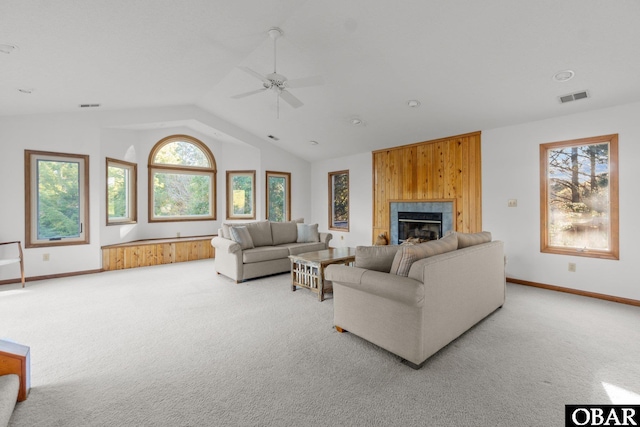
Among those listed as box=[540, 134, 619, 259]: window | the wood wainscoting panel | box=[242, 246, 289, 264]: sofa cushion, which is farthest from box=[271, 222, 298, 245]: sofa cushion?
box=[540, 134, 619, 259]: window

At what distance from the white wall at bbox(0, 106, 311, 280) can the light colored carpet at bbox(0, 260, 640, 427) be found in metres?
1.55

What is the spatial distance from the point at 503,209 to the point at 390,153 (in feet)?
8.11

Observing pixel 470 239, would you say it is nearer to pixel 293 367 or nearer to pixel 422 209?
pixel 293 367

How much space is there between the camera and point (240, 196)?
24.6 ft

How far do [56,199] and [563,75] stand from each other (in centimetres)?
744

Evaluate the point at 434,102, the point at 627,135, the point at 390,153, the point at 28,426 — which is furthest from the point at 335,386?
the point at 390,153

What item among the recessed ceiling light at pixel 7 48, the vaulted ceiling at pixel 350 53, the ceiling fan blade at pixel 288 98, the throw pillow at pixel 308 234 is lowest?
the throw pillow at pixel 308 234

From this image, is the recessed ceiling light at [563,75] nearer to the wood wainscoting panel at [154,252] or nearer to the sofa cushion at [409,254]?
the sofa cushion at [409,254]

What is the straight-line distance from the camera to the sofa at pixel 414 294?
2.11m

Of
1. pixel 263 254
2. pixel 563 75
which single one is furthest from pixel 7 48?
pixel 563 75

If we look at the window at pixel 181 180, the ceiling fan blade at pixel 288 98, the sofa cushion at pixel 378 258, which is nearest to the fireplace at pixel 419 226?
the sofa cushion at pixel 378 258

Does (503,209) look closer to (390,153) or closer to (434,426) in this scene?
(390,153)

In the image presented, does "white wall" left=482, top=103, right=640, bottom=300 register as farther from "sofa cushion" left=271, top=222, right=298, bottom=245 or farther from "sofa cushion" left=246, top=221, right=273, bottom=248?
"sofa cushion" left=246, top=221, right=273, bottom=248

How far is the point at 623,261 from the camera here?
3.58 meters
